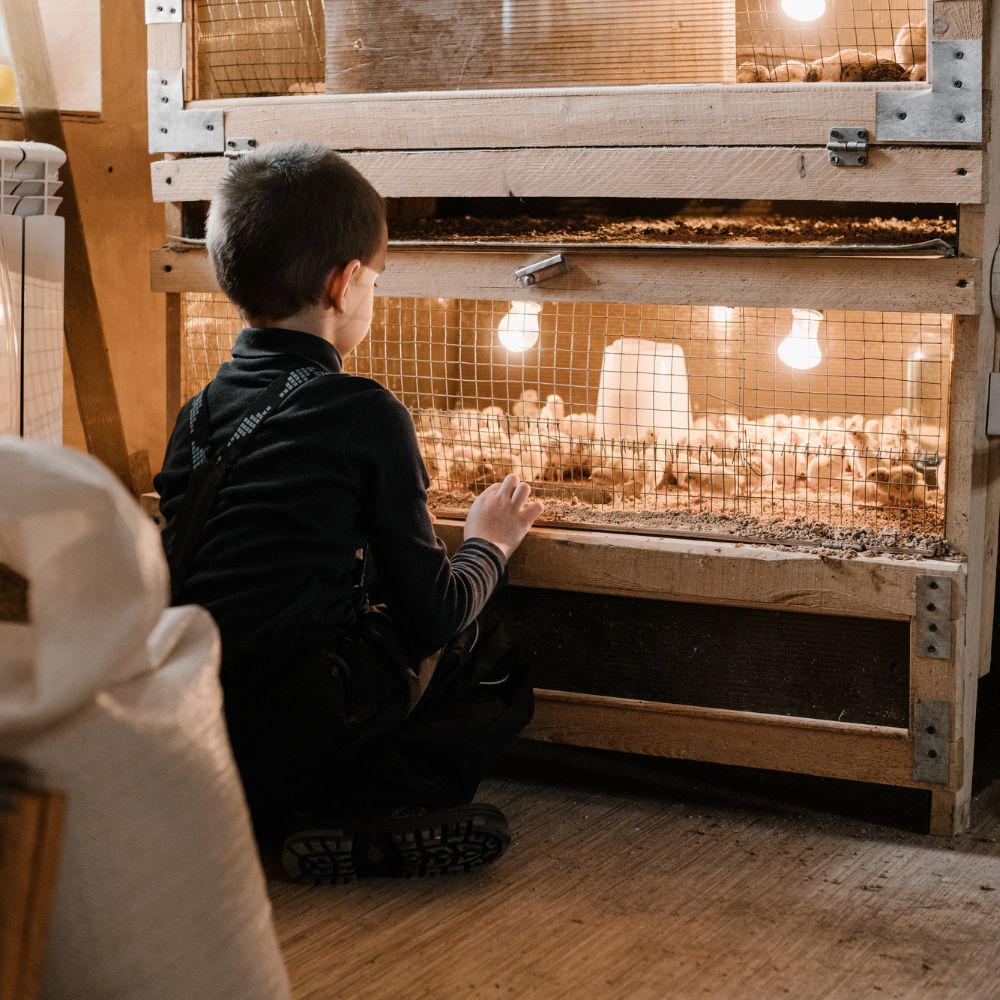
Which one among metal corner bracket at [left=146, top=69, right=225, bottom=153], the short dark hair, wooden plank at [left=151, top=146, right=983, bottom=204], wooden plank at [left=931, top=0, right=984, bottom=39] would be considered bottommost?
the short dark hair

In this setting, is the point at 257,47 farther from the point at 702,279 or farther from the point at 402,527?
the point at 402,527

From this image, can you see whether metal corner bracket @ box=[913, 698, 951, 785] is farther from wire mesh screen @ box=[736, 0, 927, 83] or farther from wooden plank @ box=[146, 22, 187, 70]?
wooden plank @ box=[146, 22, 187, 70]

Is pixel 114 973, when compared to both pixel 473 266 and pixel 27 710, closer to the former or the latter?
pixel 27 710

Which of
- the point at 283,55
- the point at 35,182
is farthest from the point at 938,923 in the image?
the point at 35,182

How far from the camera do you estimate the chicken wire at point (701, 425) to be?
5.99 ft

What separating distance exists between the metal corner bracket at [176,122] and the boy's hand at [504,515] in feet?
2.34

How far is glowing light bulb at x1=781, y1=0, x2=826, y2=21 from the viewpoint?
1.67 meters

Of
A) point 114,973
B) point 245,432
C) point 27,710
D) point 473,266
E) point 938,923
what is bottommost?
point 938,923

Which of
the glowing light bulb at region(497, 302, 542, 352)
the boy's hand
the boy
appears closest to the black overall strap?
the boy

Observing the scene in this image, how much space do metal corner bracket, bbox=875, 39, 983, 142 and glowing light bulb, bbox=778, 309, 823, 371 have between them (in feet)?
1.09

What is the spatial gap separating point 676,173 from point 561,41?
27 centimetres

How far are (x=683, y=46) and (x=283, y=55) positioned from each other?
2.19ft

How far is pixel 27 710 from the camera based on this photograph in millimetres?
800

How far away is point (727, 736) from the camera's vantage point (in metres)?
1.77
